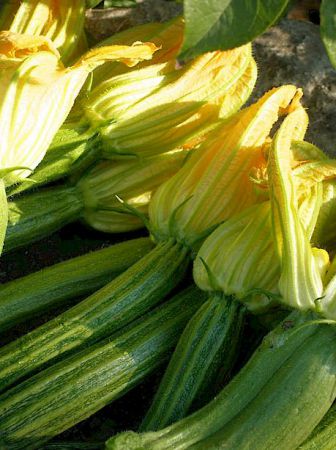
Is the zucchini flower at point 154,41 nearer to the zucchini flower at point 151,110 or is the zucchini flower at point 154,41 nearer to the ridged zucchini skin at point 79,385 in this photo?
the zucchini flower at point 151,110

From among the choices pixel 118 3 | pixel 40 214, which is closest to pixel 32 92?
pixel 40 214

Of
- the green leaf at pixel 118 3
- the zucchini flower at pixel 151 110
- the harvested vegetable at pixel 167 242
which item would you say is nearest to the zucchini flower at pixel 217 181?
the harvested vegetable at pixel 167 242

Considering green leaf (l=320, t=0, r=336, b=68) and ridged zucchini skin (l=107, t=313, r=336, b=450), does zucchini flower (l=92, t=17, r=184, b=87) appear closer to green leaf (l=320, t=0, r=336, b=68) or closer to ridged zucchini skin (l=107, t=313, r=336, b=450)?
green leaf (l=320, t=0, r=336, b=68)

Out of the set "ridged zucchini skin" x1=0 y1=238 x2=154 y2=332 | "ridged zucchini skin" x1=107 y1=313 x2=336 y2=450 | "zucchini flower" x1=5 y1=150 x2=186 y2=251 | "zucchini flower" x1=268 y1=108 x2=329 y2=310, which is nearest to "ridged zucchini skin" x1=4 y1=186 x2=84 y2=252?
"zucchini flower" x1=5 y1=150 x2=186 y2=251

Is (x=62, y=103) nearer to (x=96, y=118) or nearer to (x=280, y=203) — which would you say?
(x=96, y=118)

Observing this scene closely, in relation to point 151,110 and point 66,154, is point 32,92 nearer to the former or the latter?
point 66,154
